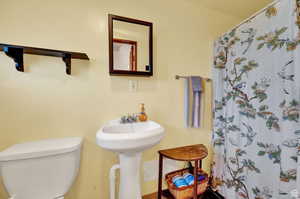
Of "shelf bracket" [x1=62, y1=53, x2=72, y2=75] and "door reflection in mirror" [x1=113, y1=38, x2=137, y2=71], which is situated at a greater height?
"door reflection in mirror" [x1=113, y1=38, x2=137, y2=71]

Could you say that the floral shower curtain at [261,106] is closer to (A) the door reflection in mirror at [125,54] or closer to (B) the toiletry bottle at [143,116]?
(B) the toiletry bottle at [143,116]

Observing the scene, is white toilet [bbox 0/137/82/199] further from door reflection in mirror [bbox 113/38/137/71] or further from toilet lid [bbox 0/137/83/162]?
door reflection in mirror [bbox 113/38/137/71]

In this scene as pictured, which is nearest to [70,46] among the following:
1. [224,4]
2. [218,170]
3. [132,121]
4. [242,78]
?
[132,121]

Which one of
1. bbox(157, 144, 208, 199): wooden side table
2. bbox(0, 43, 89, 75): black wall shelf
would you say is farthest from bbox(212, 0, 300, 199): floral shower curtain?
bbox(0, 43, 89, 75): black wall shelf

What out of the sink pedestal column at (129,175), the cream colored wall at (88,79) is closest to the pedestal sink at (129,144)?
the sink pedestal column at (129,175)

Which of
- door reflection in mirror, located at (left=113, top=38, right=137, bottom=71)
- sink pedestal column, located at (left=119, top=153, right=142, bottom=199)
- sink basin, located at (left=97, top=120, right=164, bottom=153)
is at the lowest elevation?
sink pedestal column, located at (left=119, top=153, right=142, bottom=199)

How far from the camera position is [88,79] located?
1090 mm

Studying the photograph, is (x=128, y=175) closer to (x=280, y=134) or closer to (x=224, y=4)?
(x=280, y=134)

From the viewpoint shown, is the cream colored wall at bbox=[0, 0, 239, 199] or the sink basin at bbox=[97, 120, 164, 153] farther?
the cream colored wall at bbox=[0, 0, 239, 199]

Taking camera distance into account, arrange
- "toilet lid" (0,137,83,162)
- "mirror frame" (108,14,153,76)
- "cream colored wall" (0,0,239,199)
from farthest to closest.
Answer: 1. "mirror frame" (108,14,153,76)
2. "cream colored wall" (0,0,239,199)
3. "toilet lid" (0,137,83,162)

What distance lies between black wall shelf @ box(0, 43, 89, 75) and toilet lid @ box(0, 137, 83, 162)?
530 millimetres

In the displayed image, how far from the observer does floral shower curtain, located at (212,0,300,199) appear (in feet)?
2.81

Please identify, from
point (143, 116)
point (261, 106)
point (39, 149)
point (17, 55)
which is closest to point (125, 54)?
point (143, 116)

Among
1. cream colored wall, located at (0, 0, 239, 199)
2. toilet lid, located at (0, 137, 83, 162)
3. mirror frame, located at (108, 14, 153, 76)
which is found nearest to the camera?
toilet lid, located at (0, 137, 83, 162)
